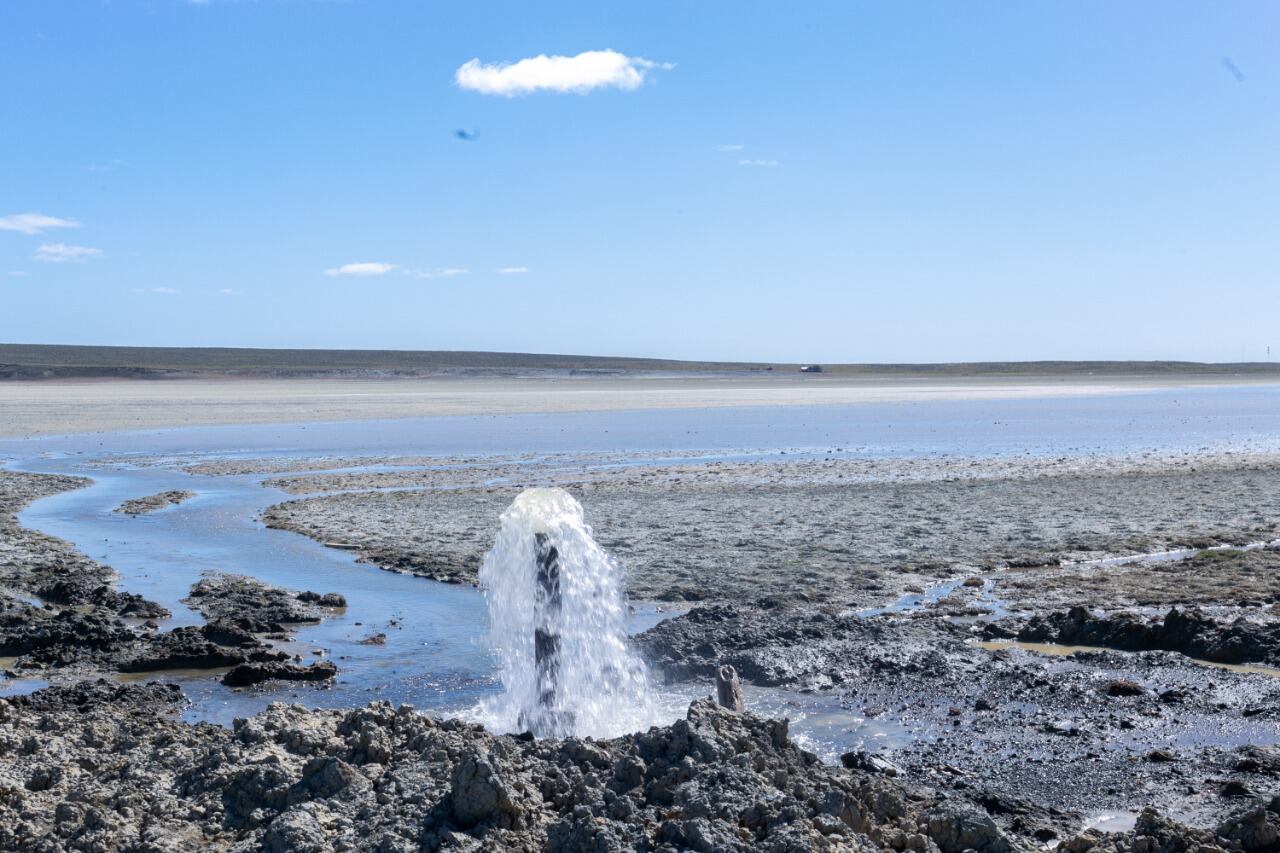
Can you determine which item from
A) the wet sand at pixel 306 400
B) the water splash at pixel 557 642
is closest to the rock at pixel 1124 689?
the water splash at pixel 557 642

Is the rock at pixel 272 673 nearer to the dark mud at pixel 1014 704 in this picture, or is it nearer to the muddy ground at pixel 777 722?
the muddy ground at pixel 777 722

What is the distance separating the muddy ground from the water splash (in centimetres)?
65

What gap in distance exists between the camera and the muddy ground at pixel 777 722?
5.67m

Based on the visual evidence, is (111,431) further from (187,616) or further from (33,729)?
(33,729)

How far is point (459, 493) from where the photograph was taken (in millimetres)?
22672

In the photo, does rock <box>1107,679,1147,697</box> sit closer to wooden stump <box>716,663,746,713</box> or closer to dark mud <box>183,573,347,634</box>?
wooden stump <box>716,663,746,713</box>

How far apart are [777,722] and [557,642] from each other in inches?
118

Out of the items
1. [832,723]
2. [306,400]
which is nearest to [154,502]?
[832,723]

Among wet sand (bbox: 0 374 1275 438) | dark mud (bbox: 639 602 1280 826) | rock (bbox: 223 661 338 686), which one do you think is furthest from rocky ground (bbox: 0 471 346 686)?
wet sand (bbox: 0 374 1275 438)

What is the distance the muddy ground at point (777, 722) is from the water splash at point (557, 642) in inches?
25.7

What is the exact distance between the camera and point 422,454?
3128 centimetres

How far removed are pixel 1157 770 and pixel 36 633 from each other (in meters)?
9.39

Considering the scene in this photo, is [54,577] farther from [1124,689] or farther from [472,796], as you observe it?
[1124,689]

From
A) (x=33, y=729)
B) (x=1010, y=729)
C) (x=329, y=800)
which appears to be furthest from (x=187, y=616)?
(x=1010, y=729)
